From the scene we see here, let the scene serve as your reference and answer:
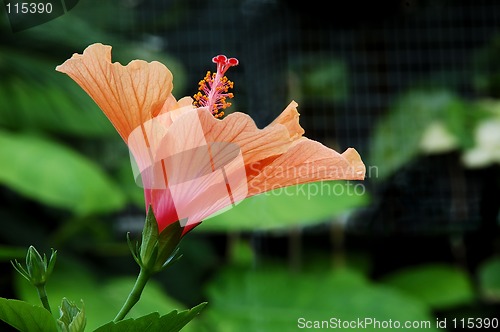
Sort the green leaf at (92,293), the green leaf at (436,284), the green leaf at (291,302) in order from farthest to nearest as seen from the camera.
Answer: the green leaf at (436,284) < the green leaf at (291,302) < the green leaf at (92,293)

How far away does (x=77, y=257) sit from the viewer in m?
1.09

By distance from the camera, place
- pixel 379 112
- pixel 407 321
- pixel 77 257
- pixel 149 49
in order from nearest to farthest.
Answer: pixel 407 321 → pixel 77 257 → pixel 149 49 → pixel 379 112

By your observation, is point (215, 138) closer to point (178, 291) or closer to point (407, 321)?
point (407, 321)

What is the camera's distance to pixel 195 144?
216 millimetres

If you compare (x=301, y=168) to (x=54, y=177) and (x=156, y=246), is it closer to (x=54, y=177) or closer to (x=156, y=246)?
(x=156, y=246)

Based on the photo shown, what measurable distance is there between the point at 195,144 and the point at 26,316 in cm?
7

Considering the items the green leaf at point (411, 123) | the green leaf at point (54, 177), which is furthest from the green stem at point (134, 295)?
the green leaf at point (411, 123)

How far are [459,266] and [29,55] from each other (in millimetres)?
799

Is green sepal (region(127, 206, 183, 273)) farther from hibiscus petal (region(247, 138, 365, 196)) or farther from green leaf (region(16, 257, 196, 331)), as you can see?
green leaf (region(16, 257, 196, 331))

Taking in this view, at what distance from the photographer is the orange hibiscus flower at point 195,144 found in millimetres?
212

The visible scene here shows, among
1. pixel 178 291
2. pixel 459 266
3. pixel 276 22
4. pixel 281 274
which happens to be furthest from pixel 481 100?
pixel 178 291

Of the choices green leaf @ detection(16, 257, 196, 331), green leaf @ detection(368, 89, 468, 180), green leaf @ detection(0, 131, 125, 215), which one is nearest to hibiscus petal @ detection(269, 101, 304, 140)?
green leaf @ detection(16, 257, 196, 331)

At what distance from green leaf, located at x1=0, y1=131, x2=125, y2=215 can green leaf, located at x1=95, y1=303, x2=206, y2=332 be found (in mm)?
749

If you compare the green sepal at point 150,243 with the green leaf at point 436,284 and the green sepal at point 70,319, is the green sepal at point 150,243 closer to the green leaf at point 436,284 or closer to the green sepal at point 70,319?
the green sepal at point 70,319
